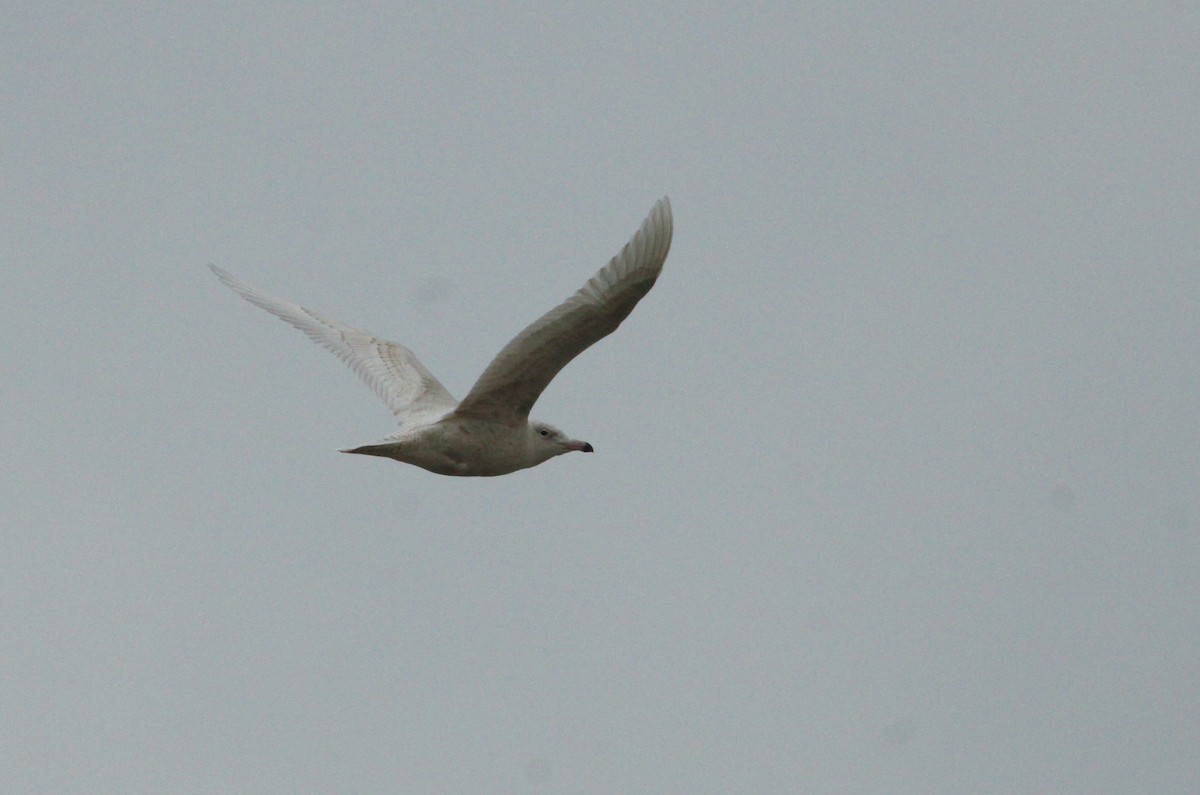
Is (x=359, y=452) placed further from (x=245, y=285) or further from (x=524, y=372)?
(x=245, y=285)

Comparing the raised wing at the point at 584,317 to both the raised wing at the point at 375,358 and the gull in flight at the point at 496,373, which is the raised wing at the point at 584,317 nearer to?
the gull in flight at the point at 496,373

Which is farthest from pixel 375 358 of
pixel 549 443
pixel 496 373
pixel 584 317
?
pixel 584 317

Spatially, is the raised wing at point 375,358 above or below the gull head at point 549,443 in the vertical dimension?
above

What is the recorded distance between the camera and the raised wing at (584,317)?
62.1 feet

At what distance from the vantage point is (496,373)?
806 inches

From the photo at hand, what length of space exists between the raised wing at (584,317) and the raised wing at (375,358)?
11.7ft

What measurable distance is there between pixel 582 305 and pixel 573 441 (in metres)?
3.72

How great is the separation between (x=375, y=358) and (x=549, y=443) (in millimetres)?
4242

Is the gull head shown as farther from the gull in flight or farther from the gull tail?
the gull tail

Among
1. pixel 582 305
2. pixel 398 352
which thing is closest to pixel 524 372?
pixel 582 305

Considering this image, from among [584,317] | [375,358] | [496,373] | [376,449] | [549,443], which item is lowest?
[376,449]

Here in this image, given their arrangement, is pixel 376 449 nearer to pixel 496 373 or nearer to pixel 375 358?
pixel 496 373

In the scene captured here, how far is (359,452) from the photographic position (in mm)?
21234

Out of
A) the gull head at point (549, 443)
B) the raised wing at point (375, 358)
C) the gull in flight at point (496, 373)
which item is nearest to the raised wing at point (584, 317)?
the gull in flight at point (496, 373)
